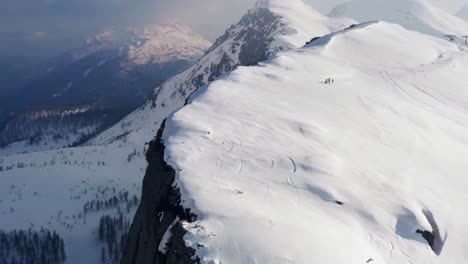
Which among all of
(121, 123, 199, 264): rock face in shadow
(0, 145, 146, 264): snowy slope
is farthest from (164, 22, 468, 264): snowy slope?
(0, 145, 146, 264): snowy slope

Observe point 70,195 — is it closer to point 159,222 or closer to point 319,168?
point 159,222

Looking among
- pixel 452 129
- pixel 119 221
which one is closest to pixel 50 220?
pixel 119 221

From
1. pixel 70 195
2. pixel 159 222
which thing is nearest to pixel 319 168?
pixel 159 222

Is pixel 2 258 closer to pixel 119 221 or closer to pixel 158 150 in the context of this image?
pixel 119 221

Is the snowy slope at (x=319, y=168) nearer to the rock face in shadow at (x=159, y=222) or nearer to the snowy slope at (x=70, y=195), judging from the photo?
the rock face in shadow at (x=159, y=222)

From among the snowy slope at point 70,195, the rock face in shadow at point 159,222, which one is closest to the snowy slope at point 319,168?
the rock face in shadow at point 159,222
